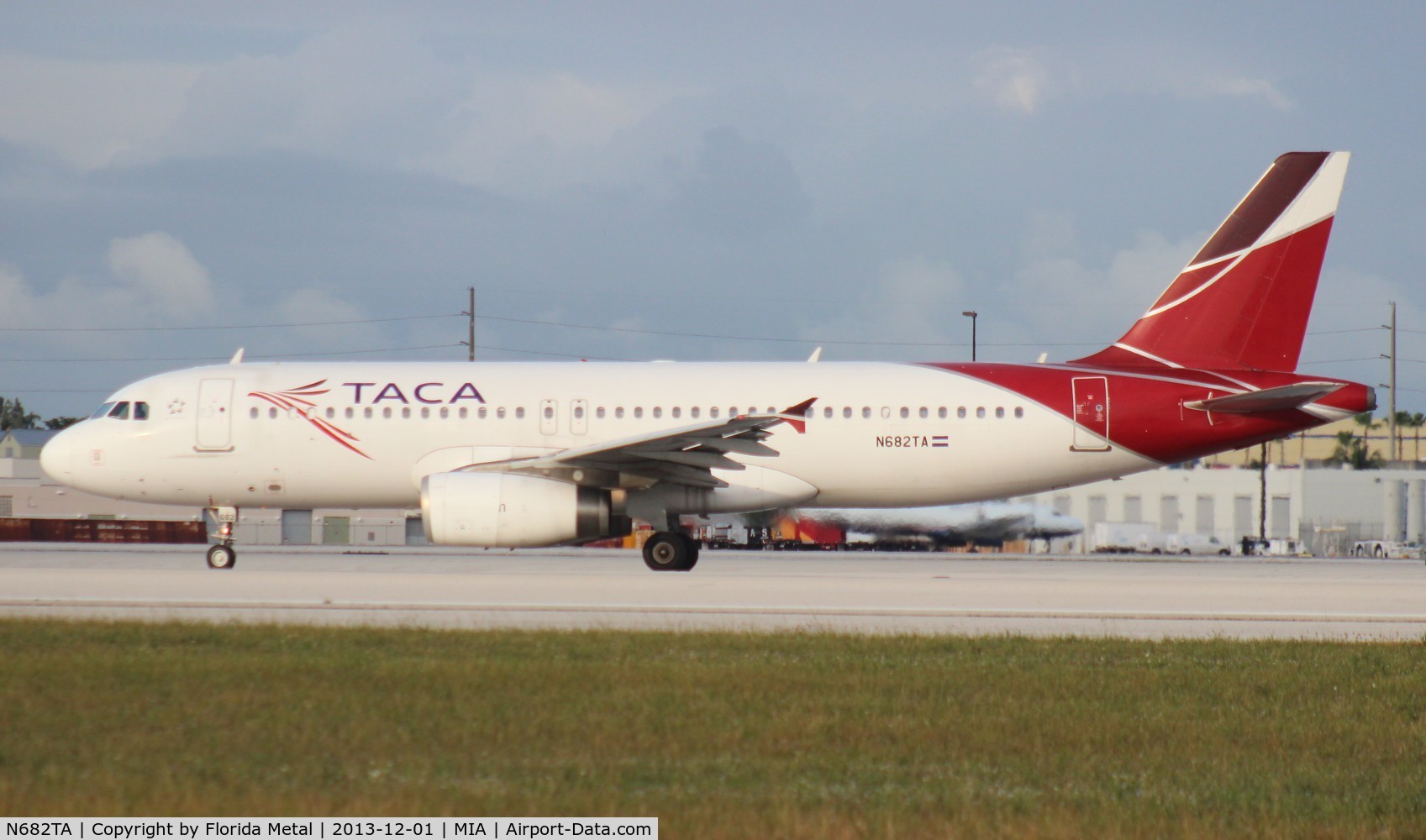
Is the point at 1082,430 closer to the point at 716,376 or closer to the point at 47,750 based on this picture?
the point at 716,376

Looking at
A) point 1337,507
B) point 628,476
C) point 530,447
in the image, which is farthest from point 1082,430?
point 1337,507

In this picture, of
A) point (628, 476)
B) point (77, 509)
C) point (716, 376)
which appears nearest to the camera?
point (628, 476)

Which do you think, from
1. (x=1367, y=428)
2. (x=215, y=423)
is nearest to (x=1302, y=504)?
(x=1367, y=428)

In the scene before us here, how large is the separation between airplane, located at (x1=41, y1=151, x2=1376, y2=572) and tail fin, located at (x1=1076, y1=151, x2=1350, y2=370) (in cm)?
3

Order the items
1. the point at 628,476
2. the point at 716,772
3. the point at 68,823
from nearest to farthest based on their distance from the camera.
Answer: the point at 68,823 < the point at 716,772 < the point at 628,476

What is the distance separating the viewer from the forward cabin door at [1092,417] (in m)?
23.4

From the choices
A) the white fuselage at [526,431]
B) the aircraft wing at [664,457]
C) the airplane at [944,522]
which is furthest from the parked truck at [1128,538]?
the aircraft wing at [664,457]

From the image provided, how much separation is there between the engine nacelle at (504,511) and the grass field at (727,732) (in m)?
8.88

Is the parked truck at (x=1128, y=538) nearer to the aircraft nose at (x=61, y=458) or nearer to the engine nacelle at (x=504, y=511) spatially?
the engine nacelle at (x=504, y=511)

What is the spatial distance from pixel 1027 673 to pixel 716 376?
1405cm

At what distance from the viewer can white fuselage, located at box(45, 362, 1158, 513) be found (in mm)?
23500

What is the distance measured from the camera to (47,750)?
7.43 metres

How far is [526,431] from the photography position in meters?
23.6

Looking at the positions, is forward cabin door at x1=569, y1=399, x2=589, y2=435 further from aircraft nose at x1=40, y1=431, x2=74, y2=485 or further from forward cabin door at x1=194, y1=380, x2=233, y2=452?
aircraft nose at x1=40, y1=431, x2=74, y2=485
